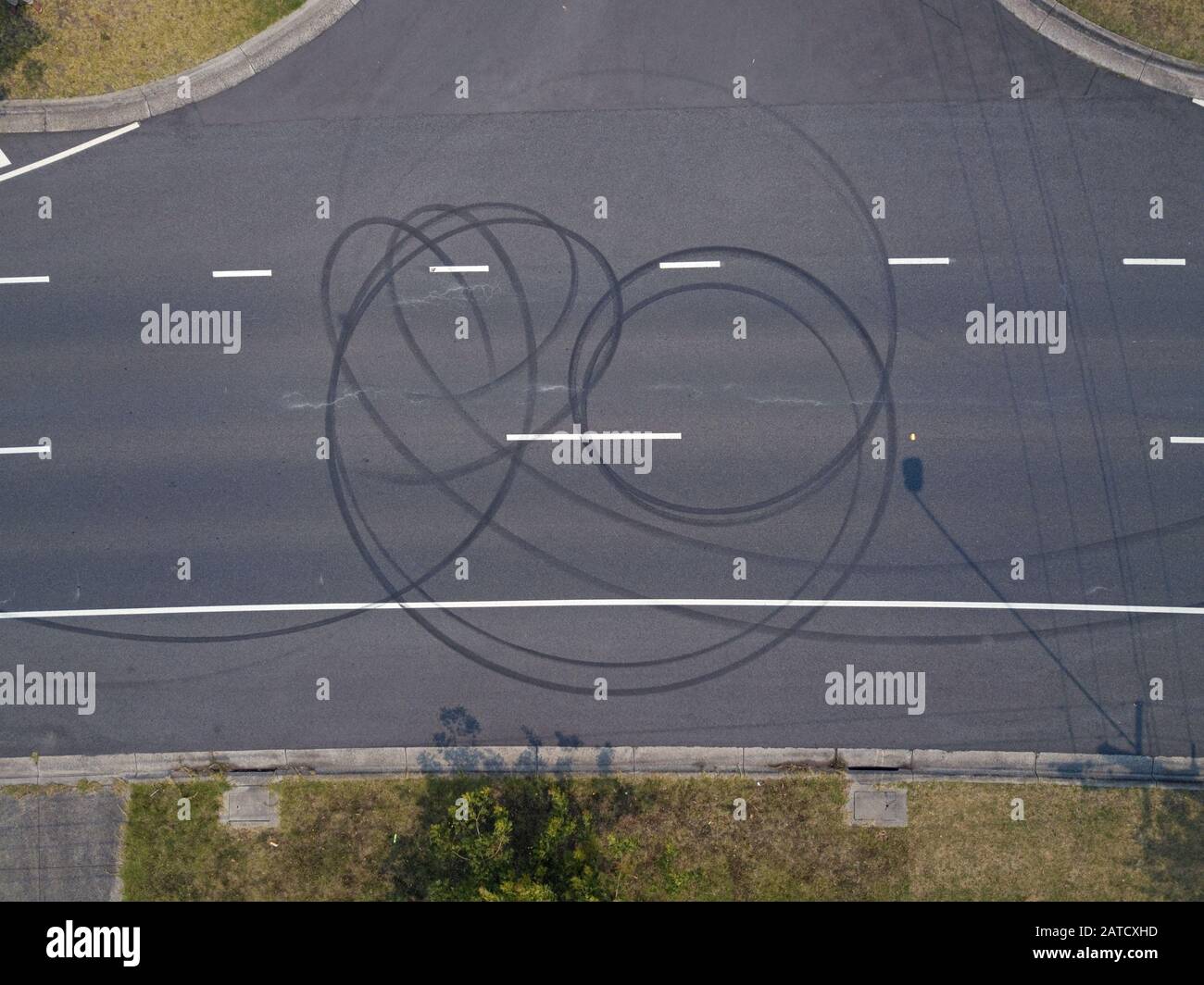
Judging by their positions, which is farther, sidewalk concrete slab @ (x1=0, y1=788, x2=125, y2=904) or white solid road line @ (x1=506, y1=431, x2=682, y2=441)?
white solid road line @ (x1=506, y1=431, x2=682, y2=441)

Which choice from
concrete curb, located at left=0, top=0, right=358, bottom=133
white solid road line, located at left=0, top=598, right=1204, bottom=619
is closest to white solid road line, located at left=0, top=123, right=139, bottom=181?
concrete curb, located at left=0, top=0, right=358, bottom=133

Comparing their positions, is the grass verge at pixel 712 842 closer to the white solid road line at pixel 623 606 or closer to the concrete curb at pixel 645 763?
the concrete curb at pixel 645 763

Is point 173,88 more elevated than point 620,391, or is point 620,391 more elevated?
point 173,88

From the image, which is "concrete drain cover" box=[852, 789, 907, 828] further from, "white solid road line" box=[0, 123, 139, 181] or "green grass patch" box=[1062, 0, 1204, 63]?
"white solid road line" box=[0, 123, 139, 181]

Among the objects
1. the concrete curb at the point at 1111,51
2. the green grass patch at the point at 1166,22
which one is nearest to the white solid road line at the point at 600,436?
the concrete curb at the point at 1111,51

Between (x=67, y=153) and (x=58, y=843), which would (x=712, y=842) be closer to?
(x=58, y=843)

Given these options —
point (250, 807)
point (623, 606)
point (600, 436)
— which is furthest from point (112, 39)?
point (250, 807)
